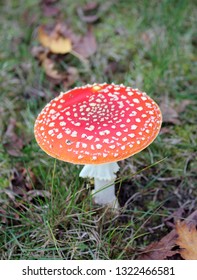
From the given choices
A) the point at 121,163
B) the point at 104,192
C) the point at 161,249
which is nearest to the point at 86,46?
the point at 121,163

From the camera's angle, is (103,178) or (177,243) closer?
(177,243)

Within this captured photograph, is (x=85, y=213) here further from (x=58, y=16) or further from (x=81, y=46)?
(x=58, y=16)

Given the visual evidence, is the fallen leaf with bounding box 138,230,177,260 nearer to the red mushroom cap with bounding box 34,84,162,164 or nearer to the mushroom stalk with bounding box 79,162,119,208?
the mushroom stalk with bounding box 79,162,119,208

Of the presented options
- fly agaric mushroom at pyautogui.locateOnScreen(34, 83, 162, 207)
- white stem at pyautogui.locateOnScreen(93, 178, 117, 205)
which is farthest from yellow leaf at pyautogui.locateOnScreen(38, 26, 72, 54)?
white stem at pyautogui.locateOnScreen(93, 178, 117, 205)

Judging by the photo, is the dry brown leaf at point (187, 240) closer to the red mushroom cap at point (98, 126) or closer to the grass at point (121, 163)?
the grass at point (121, 163)

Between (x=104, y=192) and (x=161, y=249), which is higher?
(x=104, y=192)

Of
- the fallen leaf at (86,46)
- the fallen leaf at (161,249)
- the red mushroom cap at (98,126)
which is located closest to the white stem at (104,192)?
the fallen leaf at (161,249)

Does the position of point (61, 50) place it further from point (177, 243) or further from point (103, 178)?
point (177, 243)
